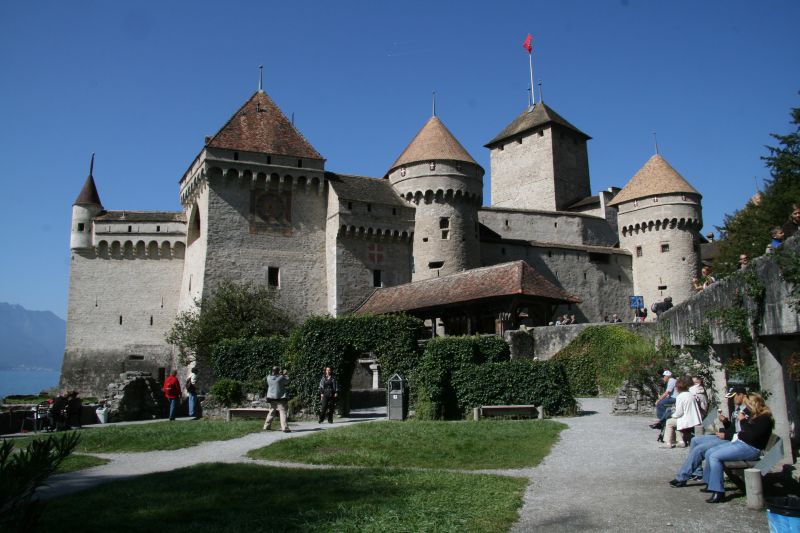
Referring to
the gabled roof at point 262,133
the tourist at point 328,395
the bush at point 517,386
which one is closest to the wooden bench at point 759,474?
the bush at point 517,386

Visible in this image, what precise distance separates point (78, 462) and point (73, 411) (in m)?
8.65

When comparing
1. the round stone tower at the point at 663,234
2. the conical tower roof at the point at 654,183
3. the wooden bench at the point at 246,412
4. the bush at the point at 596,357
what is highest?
the conical tower roof at the point at 654,183

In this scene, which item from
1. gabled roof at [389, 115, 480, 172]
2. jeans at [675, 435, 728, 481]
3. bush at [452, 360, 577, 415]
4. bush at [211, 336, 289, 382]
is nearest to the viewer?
jeans at [675, 435, 728, 481]

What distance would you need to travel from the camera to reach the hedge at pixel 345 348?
1969 centimetres

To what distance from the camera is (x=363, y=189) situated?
121 feet

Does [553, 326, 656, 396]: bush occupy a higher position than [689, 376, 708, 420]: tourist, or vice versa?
[553, 326, 656, 396]: bush

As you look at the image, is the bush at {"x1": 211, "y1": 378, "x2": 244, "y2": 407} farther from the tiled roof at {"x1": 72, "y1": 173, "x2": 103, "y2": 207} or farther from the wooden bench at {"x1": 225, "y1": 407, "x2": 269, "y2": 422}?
the tiled roof at {"x1": 72, "y1": 173, "x2": 103, "y2": 207}

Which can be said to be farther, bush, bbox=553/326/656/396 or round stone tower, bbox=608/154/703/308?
round stone tower, bbox=608/154/703/308

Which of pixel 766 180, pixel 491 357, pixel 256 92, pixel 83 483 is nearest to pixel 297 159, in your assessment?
pixel 256 92

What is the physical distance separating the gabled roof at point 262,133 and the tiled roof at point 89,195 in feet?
32.3

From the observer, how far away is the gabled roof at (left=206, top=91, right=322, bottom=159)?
34509mm

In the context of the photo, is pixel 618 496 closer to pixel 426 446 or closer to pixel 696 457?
pixel 696 457

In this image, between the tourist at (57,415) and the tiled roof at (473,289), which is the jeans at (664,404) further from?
the tourist at (57,415)

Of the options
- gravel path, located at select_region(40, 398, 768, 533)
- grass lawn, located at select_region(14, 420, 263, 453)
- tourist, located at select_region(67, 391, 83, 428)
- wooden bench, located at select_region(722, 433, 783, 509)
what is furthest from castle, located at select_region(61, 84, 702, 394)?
wooden bench, located at select_region(722, 433, 783, 509)
